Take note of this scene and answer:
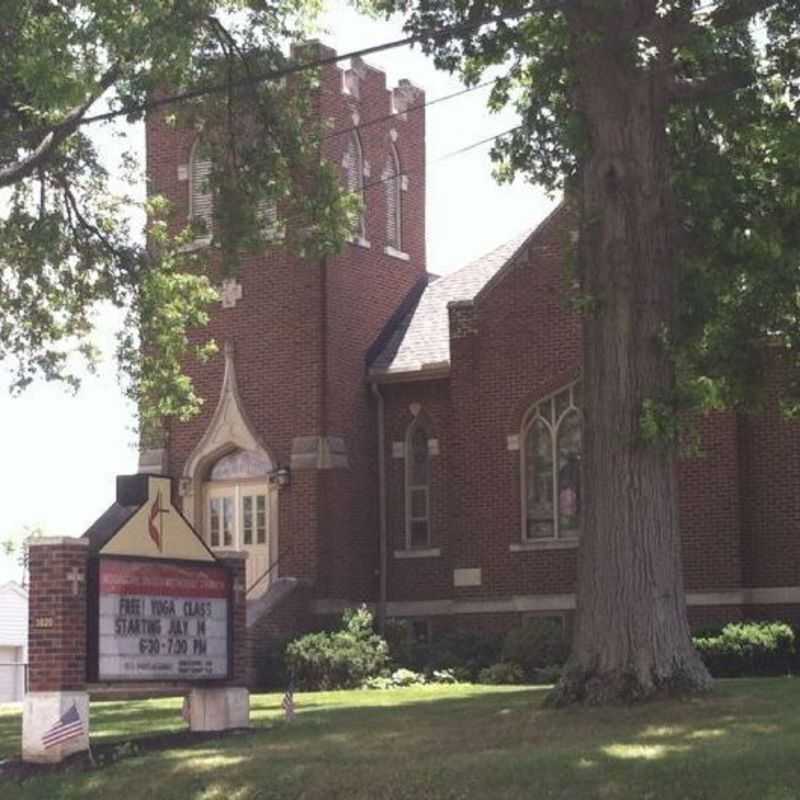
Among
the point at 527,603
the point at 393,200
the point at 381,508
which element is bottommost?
the point at 527,603

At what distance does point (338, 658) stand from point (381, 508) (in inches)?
186

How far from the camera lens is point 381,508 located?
2888 cm

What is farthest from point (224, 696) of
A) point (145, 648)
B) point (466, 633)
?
point (466, 633)

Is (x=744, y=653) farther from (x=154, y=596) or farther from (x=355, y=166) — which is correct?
(x=355, y=166)

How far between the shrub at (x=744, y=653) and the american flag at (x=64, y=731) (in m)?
10.4

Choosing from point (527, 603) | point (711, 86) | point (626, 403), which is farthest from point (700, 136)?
point (527, 603)

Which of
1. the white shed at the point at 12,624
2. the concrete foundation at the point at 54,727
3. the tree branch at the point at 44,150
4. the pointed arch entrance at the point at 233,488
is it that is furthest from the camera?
the white shed at the point at 12,624

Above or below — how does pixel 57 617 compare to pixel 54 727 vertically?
above

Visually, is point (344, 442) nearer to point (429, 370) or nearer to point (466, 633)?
point (429, 370)

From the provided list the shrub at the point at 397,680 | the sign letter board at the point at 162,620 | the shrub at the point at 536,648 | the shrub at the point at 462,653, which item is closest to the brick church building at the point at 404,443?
the shrub at the point at 462,653

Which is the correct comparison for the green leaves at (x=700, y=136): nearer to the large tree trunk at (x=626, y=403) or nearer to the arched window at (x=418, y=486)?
the large tree trunk at (x=626, y=403)

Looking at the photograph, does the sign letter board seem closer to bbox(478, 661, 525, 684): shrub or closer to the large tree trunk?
Answer: the large tree trunk

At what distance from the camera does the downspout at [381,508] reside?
28.6 metres

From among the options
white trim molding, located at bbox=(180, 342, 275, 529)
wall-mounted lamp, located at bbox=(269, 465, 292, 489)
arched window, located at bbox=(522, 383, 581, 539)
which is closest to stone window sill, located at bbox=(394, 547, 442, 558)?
arched window, located at bbox=(522, 383, 581, 539)
